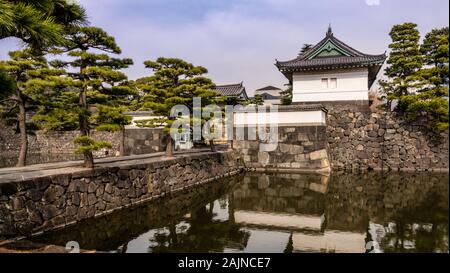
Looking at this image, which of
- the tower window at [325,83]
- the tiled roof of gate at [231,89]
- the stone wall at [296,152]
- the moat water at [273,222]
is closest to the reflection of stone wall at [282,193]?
the moat water at [273,222]

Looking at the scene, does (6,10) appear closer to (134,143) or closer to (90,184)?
(90,184)

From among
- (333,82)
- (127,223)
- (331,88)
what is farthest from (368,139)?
(127,223)

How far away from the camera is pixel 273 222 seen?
19.8 ft

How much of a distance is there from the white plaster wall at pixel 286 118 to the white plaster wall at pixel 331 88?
2.52 meters

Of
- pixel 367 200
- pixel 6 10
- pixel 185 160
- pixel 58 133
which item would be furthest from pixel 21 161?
pixel 58 133

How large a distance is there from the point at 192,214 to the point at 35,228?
9.17 feet

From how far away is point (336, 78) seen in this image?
51.7 feet

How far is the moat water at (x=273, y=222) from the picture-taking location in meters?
4.51

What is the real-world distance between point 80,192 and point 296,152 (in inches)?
351

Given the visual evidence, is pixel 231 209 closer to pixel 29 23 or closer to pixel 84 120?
pixel 84 120

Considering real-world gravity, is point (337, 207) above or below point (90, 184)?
below

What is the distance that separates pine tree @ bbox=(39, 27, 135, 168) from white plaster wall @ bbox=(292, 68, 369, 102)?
11.1m

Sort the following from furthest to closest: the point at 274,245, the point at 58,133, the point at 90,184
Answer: the point at 58,133, the point at 90,184, the point at 274,245

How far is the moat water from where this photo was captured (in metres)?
4.51
